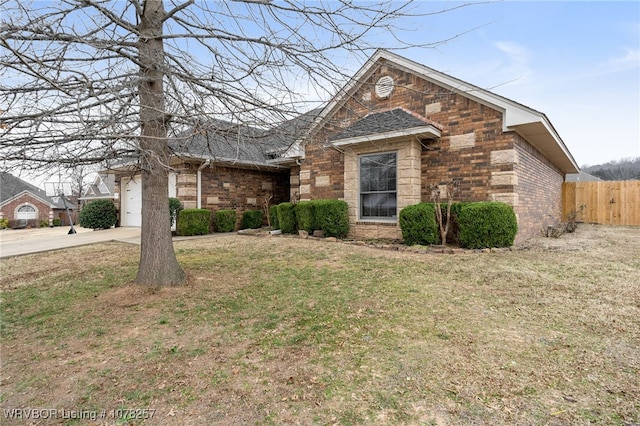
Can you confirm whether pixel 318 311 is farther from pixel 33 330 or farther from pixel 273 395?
pixel 33 330

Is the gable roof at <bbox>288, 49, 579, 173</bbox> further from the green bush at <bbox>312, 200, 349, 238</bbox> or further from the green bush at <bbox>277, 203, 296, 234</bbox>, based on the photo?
the green bush at <bbox>277, 203, 296, 234</bbox>

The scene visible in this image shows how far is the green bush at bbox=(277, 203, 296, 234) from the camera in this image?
1054cm

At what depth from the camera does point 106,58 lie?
3.78m

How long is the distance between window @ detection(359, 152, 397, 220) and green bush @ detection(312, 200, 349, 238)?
642 millimetres

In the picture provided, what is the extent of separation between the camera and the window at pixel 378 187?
9.05 metres

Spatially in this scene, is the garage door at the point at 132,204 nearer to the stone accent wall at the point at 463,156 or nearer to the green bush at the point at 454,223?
the stone accent wall at the point at 463,156

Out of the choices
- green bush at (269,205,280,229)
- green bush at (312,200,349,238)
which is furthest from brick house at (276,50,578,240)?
green bush at (269,205,280,229)

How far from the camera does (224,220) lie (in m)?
12.1

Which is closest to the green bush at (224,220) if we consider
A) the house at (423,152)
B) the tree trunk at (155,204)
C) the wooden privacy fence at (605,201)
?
the house at (423,152)

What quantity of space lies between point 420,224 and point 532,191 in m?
4.50

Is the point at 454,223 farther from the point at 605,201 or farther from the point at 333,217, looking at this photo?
the point at 605,201

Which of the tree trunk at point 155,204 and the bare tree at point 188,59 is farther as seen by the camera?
the tree trunk at point 155,204

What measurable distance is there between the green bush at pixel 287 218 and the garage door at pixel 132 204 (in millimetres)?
7383

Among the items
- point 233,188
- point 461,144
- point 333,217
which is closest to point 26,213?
point 233,188
